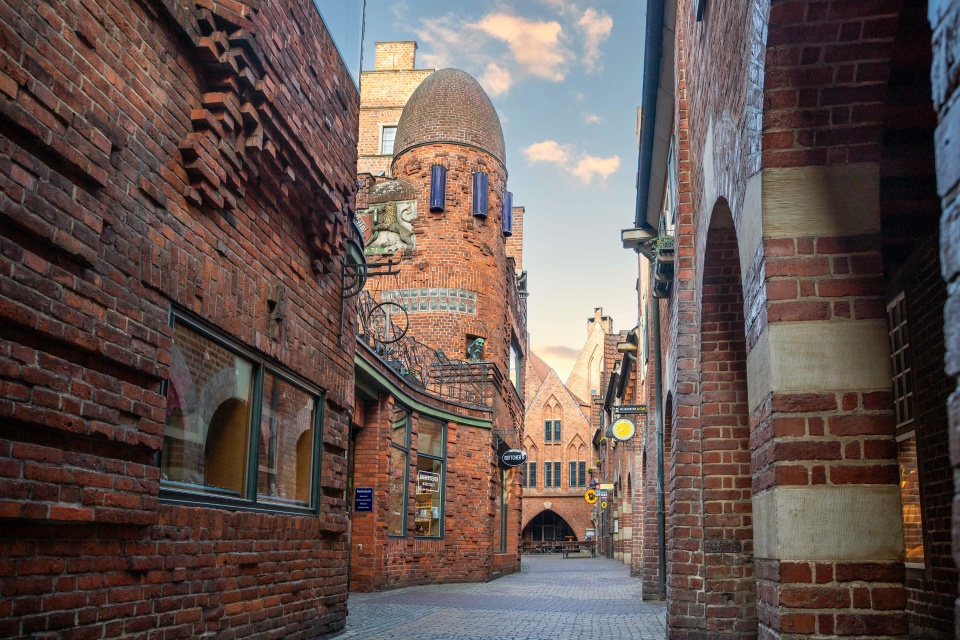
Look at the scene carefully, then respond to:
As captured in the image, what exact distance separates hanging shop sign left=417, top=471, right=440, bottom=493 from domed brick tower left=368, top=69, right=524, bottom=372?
14.7 ft

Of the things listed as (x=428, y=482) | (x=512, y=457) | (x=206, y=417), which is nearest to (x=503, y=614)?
(x=428, y=482)

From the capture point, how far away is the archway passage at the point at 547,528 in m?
63.5

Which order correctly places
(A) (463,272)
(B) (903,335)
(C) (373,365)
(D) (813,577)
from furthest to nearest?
(A) (463,272)
(C) (373,365)
(B) (903,335)
(D) (813,577)

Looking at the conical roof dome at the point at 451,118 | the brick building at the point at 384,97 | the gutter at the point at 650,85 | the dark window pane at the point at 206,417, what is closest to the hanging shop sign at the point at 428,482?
the gutter at the point at 650,85

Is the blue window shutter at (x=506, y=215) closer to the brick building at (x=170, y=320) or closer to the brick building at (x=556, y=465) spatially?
the brick building at (x=170, y=320)

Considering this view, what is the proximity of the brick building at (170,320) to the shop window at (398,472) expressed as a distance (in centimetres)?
836

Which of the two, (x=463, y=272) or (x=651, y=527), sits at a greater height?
(x=463, y=272)

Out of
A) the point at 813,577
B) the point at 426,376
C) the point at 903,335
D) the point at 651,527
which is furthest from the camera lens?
the point at 426,376

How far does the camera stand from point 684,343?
9.23 m

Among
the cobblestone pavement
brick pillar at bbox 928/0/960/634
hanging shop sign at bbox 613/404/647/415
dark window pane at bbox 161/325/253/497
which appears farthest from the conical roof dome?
brick pillar at bbox 928/0/960/634

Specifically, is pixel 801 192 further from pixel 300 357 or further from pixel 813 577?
pixel 300 357

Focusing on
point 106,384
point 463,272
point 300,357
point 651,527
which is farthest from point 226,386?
point 463,272

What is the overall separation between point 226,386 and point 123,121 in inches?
90.6

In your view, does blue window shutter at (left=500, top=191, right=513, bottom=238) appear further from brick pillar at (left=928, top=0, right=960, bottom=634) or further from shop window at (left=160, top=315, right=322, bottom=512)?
brick pillar at (left=928, top=0, right=960, bottom=634)
